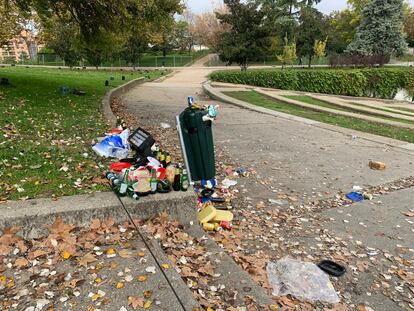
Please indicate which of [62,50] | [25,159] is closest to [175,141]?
[25,159]

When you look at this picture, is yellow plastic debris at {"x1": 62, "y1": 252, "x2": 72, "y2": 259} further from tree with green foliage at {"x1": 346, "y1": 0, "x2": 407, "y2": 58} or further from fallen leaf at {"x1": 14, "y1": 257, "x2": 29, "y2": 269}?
tree with green foliage at {"x1": 346, "y1": 0, "x2": 407, "y2": 58}

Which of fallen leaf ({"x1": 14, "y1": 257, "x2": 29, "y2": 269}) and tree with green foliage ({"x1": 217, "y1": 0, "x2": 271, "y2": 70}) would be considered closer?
fallen leaf ({"x1": 14, "y1": 257, "x2": 29, "y2": 269})

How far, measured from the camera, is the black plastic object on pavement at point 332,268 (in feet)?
10.4

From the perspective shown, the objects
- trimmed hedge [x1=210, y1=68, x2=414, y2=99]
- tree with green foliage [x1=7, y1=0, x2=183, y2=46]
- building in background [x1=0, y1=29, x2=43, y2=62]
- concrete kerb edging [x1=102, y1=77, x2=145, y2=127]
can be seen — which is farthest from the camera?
building in background [x1=0, y1=29, x2=43, y2=62]

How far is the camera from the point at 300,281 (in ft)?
9.80

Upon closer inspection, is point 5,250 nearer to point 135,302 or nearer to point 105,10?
point 135,302

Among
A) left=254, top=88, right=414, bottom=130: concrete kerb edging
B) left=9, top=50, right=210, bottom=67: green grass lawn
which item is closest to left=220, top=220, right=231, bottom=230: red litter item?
left=254, top=88, right=414, bottom=130: concrete kerb edging

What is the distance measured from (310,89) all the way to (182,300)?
1999 centimetres

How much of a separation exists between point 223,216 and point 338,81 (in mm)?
18563

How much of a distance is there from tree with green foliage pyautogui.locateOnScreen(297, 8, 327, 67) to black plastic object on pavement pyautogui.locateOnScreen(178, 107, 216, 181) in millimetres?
37922

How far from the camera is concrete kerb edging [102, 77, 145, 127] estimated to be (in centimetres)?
771

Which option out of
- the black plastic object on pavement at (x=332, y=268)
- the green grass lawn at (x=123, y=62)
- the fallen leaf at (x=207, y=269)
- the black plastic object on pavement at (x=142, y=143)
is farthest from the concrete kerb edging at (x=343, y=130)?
the green grass lawn at (x=123, y=62)

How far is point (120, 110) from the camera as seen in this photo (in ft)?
35.1

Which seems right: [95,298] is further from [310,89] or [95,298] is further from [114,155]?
[310,89]
